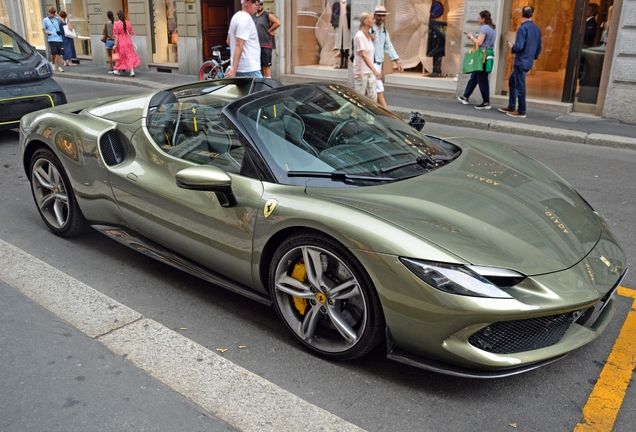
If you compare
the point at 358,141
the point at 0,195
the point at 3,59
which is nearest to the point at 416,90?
the point at 3,59

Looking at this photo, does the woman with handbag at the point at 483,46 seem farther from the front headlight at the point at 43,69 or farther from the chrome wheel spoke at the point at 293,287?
the chrome wheel spoke at the point at 293,287

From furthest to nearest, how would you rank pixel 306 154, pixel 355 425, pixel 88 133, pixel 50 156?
pixel 50 156 < pixel 88 133 < pixel 306 154 < pixel 355 425

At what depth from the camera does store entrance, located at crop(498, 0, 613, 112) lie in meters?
11.1

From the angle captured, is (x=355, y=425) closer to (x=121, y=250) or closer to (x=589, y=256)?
(x=589, y=256)

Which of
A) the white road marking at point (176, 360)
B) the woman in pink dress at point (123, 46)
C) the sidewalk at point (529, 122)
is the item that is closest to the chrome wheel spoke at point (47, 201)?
the white road marking at point (176, 360)

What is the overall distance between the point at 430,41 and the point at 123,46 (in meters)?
8.45

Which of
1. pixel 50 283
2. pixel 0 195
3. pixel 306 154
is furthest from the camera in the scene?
pixel 0 195

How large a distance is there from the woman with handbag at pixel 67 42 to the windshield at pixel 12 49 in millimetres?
11144

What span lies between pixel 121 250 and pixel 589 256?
3.30 metres

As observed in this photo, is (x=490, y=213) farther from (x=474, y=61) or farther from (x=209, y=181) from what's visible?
(x=474, y=61)

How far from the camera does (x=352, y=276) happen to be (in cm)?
298

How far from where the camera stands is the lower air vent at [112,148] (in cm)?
423

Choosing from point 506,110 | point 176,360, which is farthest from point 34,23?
point 176,360

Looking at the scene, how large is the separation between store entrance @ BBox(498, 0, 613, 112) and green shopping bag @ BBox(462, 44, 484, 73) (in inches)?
50.1
